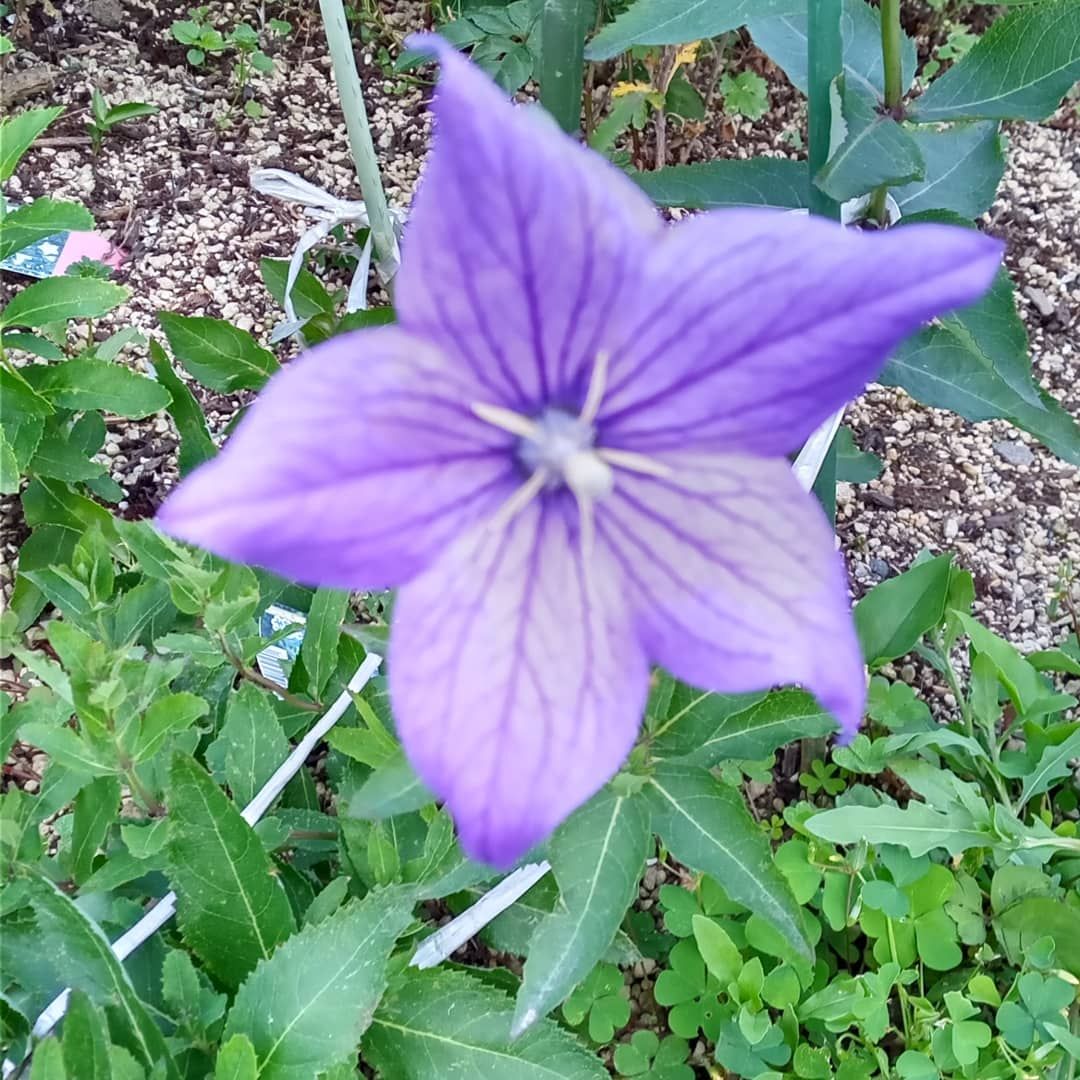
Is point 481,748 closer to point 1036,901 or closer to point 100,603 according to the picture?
point 100,603

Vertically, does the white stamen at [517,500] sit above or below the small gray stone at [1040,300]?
above

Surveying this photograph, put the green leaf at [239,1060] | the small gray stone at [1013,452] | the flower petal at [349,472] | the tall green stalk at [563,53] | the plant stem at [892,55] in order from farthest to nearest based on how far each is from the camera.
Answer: the small gray stone at [1013,452]
the plant stem at [892,55]
the tall green stalk at [563,53]
the green leaf at [239,1060]
the flower petal at [349,472]

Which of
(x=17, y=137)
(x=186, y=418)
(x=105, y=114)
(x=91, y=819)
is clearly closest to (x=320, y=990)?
(x=91, y=819)

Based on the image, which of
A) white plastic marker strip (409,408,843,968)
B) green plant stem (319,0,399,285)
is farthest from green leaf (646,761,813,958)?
green plant stem (319,0,399,285)

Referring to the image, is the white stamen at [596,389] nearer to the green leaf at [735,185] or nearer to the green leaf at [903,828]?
the green leaf at [735,185]

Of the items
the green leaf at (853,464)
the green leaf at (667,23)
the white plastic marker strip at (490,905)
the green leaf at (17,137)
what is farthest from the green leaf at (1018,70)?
the green leaf at (17,137)

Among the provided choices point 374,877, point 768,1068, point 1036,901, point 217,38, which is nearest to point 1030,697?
point 1036,901

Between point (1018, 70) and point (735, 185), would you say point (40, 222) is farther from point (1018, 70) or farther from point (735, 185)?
point (1018, 70)
